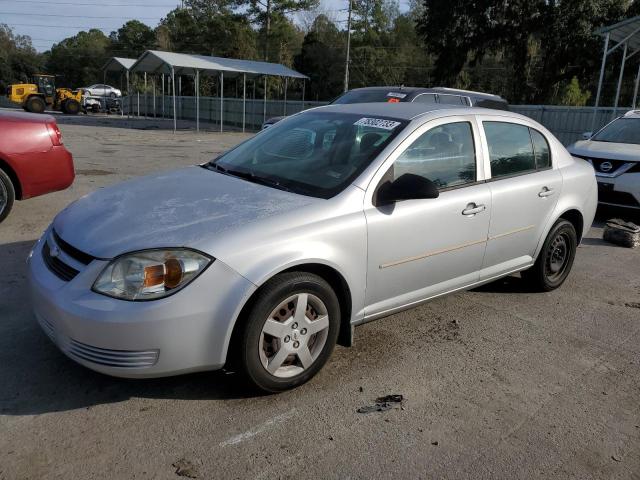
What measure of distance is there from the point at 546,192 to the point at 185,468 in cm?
352

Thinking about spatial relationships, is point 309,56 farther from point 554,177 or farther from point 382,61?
point 554,177

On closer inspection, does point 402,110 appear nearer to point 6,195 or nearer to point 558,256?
point 558,256

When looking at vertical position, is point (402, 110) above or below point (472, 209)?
above

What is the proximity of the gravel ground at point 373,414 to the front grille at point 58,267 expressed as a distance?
0.64 meters

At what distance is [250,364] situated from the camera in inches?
114

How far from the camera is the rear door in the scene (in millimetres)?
4168

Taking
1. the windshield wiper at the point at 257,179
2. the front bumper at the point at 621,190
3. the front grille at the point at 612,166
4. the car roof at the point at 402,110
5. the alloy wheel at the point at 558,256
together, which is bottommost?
the alloy wheel at the point at 558,256

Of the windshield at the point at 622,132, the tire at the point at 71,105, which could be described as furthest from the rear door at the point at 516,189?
the tire at the point at 71,105

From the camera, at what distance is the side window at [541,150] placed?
15.4 ft

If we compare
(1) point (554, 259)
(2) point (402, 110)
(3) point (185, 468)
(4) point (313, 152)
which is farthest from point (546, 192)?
(3) point (185, 468)

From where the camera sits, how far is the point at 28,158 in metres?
6.02

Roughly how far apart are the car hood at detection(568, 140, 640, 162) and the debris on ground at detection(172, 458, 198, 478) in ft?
24.3

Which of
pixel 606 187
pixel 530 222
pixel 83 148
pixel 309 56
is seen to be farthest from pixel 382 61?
pixel 530 222

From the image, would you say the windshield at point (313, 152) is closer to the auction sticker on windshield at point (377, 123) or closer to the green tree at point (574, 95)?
the auction sticker on windshield at point (377, 123)
